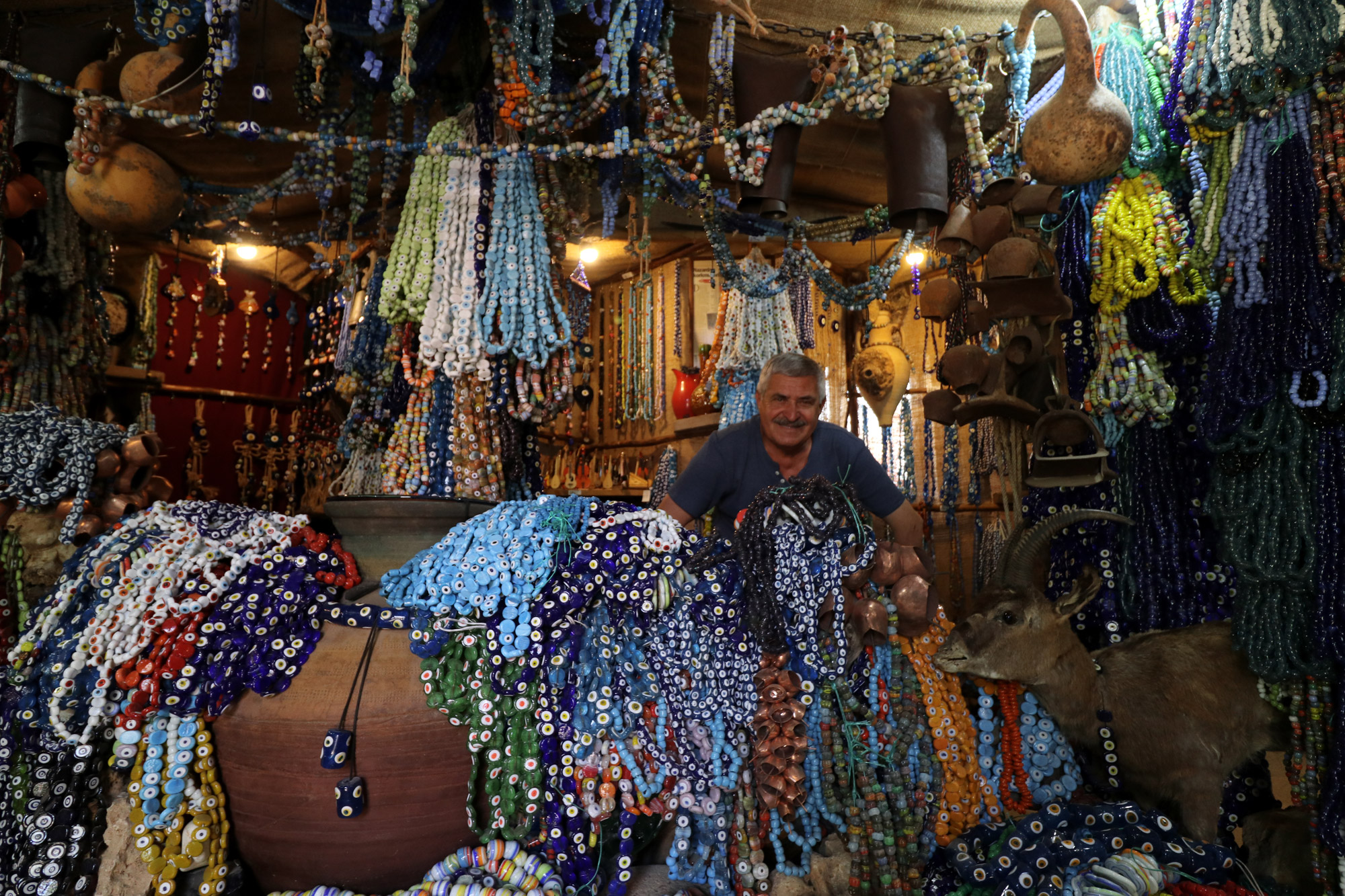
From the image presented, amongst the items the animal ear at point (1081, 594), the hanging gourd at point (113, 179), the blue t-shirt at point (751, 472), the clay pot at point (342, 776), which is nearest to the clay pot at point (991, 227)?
the blue t-shirt at point (751, 472)

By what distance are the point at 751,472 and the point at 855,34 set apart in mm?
1782

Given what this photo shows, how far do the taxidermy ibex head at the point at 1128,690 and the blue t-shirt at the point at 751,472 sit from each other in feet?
2.28

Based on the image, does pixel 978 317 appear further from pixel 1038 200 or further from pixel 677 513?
pixel 677 513

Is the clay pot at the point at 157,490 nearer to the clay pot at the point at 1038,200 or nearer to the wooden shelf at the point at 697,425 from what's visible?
the clay pot at the point at 1038,200

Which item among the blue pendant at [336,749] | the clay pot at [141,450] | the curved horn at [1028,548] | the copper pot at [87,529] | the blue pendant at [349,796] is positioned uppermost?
the clay pot at [141,450]

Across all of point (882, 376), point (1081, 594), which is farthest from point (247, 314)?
point (1081, 594)

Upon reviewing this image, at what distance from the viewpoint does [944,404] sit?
310 centimetres

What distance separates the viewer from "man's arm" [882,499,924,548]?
2.87 m

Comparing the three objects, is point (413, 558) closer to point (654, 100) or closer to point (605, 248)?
point (654, 100)

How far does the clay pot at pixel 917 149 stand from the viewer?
3189 mm

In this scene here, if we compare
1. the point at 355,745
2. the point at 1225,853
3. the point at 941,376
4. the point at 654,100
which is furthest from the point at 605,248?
the point at 1225,853

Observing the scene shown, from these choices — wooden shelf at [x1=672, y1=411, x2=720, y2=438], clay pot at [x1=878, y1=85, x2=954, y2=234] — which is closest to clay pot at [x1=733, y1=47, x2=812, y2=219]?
clay pot at [x1=878, y1=85, x2=954, y2=234]

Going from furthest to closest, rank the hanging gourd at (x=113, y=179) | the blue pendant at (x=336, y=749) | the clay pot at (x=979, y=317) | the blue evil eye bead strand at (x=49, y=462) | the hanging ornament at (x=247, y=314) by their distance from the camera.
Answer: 1. the hanging ornament at (x=247, y=314)
2. the hanging gourd at (x=113, y=179)
3. the clay pot at (x=979, y=317)
4. the blue evil eye bead strand at (x=49, y=462)
5. the blue pendant at (x=336, y=749)

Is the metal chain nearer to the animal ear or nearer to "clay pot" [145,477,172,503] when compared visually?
the animal ear
